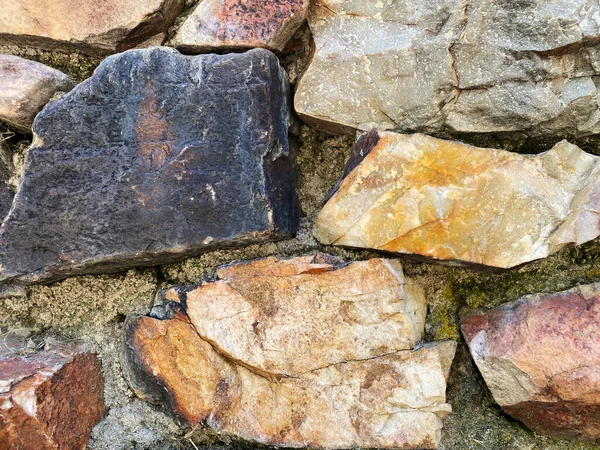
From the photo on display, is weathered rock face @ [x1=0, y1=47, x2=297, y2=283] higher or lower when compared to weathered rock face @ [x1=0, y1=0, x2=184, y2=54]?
lower

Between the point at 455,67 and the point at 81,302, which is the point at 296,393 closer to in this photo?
the point at 81,302

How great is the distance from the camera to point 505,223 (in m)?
0.96

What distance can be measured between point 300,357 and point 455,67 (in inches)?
23.1

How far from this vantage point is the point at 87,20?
3.49 ft

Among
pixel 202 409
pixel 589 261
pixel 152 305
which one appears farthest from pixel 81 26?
pixel 589 261

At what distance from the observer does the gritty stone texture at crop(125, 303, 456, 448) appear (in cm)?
103

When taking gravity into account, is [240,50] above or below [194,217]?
above

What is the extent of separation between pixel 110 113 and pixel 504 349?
826mm

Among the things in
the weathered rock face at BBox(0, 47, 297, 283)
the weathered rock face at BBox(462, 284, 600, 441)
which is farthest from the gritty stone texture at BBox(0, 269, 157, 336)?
the weathered rock face at BBox(462, 284, 600, 441)

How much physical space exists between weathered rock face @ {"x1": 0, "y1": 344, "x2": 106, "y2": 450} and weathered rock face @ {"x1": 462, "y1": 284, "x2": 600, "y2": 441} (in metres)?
0.75

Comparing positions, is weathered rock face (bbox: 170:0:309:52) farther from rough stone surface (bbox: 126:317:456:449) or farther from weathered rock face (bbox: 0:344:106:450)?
weathered rock face (bbox: 0:344:106:450)

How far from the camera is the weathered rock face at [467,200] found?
0.95 m

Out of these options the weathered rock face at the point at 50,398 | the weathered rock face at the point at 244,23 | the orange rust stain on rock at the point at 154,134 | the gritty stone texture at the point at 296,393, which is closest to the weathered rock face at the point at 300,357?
the gritty stone texture at the point at 296,393

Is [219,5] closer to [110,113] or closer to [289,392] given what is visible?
[110,113]
